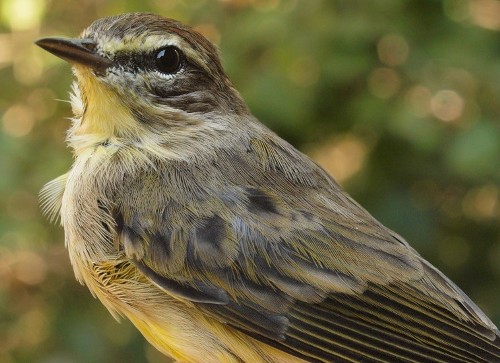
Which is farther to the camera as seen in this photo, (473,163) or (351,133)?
(351,133)

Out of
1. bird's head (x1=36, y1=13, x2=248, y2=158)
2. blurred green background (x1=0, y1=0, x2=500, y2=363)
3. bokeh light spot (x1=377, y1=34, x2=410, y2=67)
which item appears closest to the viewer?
bird's head (x1=36, y1=13, x2=248, y2=158)

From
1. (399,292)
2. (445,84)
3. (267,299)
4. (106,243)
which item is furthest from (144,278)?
(445,84)

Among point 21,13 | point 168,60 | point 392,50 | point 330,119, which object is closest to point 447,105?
point 392,50

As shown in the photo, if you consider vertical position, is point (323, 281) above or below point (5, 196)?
above

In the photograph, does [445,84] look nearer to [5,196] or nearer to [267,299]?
[267,299]

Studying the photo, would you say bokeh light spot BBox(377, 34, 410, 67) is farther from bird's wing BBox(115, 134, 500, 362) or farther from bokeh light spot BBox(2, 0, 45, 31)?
bokeh light spot BBox(2, 0, 45, 31)

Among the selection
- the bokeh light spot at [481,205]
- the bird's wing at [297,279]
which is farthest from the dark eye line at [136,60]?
the bokeh light spot at [481,205]

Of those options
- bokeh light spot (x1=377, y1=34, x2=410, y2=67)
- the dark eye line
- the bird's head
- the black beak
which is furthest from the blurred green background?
the black beak

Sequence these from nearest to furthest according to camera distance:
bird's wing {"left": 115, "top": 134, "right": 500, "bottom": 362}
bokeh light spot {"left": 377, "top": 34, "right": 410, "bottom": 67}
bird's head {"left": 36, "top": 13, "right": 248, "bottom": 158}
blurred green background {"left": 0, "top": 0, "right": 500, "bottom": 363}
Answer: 1. bird's wing {"left": 115, "top": 134, "right": 500, "bottom": 362}
2. bird's head {"left": 36, "top": 13, "right": 248, "bottom": 158}
3. blurred green background {"left": 0, "top": 0, "right": 500, "bottom": 363}
4. bokeh light spot {"left": 377, "top": 34, "right": 410, "bottom": 67}
